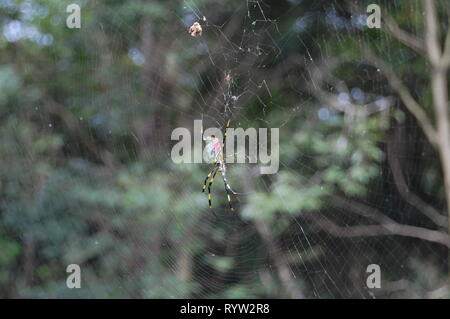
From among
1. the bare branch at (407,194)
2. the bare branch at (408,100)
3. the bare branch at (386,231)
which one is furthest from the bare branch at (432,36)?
the bare branch at (386,231)

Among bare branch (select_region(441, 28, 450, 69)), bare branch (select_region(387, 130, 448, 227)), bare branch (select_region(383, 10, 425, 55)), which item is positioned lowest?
bare branch (select_region(387, 130, 448, 227))

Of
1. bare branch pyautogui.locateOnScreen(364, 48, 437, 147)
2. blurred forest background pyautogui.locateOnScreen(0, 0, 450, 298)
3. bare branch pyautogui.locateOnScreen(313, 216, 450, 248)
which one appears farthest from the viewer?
bare branch pyautogui.locateOnScreen(313, 216, 450, 248)

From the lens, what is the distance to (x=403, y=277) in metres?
5.82

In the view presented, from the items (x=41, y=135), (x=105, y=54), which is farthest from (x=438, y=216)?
(x=41, y=135)

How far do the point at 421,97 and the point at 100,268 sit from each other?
391 cm

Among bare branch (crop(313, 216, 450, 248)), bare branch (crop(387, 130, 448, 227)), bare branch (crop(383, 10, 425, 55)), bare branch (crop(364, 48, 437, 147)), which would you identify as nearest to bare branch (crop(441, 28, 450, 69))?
bare branch (crop(383, 10, 425, 55))

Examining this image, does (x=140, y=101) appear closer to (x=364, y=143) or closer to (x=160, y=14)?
(x=160, y=14)

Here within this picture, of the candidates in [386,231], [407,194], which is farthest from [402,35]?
[386,231]

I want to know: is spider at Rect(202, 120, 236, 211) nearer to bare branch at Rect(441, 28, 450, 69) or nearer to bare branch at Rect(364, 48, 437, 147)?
bare branch at Rect(364, 48, 437, 147)

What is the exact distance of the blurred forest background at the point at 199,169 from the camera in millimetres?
5379

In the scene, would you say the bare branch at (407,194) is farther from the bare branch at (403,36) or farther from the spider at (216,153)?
the spider at (216,153)

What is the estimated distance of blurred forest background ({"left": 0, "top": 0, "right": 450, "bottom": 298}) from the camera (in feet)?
17.6

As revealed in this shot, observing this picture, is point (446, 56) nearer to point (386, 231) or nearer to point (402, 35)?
point (402, 35)
